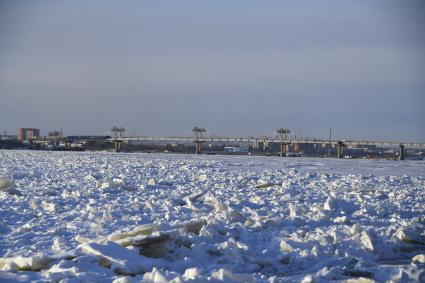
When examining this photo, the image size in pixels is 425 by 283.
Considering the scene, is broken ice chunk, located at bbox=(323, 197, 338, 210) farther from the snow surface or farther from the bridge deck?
the bridge deck

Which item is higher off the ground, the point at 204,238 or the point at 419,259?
the point at 204,238

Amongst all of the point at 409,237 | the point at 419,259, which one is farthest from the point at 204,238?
the point at 409,237

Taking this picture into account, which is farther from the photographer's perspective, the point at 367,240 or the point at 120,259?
the point at 367,240

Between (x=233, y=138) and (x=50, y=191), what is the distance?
62.6 meters

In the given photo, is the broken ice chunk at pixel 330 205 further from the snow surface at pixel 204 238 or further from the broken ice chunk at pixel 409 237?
the broken ice chunk at pixel 409 237

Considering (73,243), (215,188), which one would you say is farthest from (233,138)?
(73,243)

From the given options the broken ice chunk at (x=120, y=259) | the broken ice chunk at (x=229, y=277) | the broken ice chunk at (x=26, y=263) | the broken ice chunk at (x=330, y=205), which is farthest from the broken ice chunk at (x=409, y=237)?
the broken ice chunk at (x=26, y=263)

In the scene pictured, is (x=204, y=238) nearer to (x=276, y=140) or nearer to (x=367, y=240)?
(x=367, y=240)

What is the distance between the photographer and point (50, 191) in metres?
10.0

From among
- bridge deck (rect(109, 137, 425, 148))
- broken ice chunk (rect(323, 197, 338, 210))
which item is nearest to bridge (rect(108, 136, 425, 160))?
bridge deck (rect(109, 137, 425, 148))

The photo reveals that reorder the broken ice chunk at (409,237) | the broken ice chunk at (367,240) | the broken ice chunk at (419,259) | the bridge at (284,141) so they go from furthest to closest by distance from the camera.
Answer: the bridge at (284,141)
the broken ice chunk at (409,237)
the broken ice chunk at (367,240)
the broken ice chunk at (419,259)

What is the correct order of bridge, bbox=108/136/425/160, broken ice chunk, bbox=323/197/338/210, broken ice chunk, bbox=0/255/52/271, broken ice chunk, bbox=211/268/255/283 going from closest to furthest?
broken ice chunk, bbox=211/268/255/283
broken ice chunk, bbox=0/255/52/271
broken ice chunk, bbox=323/197/338/210
bridge, bbox=108/136/425/160

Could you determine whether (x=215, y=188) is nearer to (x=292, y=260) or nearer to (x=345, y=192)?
(x=345, y=192)

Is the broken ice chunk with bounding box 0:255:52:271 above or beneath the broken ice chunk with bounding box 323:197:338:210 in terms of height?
beneath
